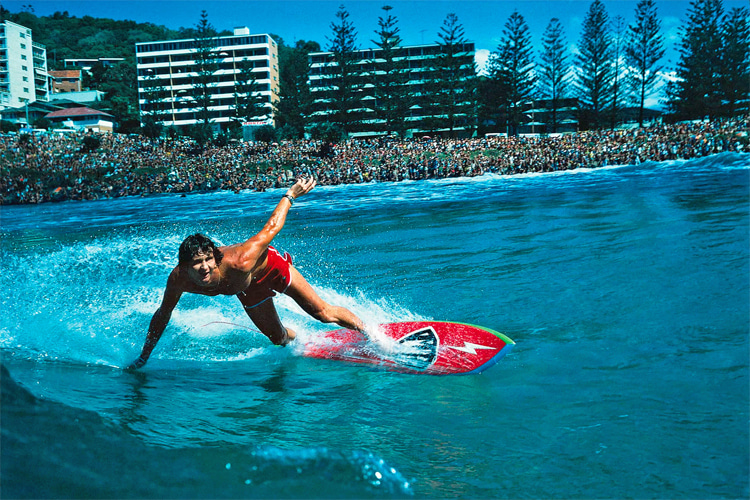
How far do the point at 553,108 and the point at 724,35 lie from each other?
46.9ft

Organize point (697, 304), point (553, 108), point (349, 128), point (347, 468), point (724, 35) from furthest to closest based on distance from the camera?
point (349, 128)
point (553, 108)
point (724, 35)
point (697, 304)
point (347, 468)

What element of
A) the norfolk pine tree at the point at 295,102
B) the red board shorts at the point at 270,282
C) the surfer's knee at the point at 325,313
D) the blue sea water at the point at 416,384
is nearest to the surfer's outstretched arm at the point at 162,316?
the blue sea water at the point at 416,384

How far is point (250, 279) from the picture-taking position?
4.68 m

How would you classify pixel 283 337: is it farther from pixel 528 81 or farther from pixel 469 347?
pixel 528 81

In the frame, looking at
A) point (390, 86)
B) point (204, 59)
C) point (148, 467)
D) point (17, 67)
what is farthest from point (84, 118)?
point (148, 467)

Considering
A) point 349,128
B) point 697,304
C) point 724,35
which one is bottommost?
point 697,304

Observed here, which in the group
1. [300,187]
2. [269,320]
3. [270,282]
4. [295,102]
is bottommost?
[269,320]

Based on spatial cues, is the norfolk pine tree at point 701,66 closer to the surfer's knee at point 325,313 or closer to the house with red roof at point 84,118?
the surfer's knee at point 325,313

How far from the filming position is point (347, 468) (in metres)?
2.80

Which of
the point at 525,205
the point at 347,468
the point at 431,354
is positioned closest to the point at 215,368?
the point at 431,354

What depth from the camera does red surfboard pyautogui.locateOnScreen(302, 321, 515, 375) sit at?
4750mm

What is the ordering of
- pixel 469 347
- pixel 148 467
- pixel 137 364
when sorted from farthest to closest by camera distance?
pixel 469 347
pixel 137 364
pixel 148 467

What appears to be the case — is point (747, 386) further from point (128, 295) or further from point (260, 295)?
point (128, 295)

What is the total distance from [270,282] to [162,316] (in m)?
0.97
